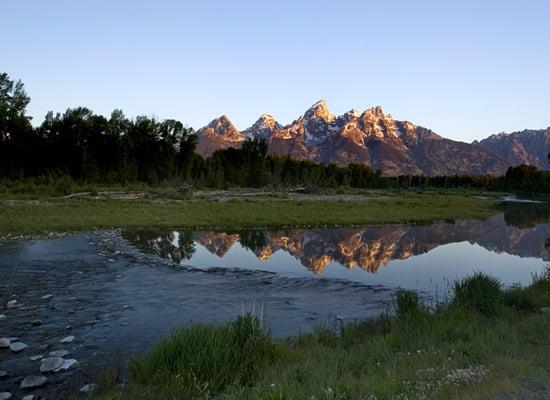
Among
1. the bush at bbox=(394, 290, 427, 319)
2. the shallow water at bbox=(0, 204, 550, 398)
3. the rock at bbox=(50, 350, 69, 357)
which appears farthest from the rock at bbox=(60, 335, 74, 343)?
the bush at bbox=(394, 290, 427, 319)

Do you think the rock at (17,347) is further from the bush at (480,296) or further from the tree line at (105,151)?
the tree line at (105,151)

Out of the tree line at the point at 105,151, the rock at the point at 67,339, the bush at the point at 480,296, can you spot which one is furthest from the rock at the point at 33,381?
the tree line at the point at 105,151

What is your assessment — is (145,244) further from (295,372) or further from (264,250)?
(295,372)

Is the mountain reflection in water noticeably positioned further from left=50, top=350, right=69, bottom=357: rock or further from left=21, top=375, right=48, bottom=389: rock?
left=21, top=375, right=48, bottom=389: rock

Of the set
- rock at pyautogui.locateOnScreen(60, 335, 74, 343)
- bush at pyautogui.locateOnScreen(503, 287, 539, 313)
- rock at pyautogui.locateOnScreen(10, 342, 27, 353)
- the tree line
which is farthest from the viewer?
the tree line

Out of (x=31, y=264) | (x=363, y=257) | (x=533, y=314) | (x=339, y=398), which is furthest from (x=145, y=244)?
(x=339, y=398)

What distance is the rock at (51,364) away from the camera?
7827 mm

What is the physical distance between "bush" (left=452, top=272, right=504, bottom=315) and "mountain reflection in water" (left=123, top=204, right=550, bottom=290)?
7.88 m

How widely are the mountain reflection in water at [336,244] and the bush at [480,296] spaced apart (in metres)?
Result: 7.88

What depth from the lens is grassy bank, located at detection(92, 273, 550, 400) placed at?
558cm

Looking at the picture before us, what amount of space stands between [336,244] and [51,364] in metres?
20.9

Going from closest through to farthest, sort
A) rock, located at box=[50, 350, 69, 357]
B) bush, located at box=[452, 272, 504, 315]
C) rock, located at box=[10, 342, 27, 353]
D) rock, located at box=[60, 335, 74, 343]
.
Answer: rock, located at box=[50, 350, 69, 357] < rock, located at box=[10, 342, 27, 353] < rock, located at box=[60, 335, 74, 343] < bush, located at box=[452, 272, 504, 315]

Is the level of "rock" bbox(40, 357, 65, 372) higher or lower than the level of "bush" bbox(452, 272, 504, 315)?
lower

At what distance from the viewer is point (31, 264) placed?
17.3 metres
